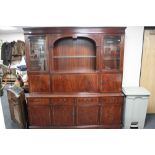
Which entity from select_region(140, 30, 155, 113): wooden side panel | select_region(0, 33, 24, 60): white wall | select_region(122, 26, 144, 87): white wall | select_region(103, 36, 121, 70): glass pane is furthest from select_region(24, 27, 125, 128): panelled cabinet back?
select_region(0, 33, 24, 60): white wall

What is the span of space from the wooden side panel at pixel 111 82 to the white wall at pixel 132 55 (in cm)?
41

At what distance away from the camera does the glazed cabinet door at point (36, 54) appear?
256 centimetres

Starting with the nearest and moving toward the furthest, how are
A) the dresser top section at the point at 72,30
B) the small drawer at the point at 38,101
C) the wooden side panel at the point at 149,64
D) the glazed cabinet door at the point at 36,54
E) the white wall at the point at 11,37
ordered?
the dresser top section at the point at 72,30 < the glazed cabinet door at the point at 36,54 < the small drawer at the point at 38,101 < the wooden side panel at the point at 149,64 < the white wall at the point at 11,37

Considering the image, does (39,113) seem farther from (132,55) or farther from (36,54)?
(132,55)

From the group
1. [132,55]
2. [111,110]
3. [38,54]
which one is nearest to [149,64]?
[132,55]

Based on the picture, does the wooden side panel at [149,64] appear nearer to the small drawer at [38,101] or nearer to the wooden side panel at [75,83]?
the wooden side panel at [75,83]

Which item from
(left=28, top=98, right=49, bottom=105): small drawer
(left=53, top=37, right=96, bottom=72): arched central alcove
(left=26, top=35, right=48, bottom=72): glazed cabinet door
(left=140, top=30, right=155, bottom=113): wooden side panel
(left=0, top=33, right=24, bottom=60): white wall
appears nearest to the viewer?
(left=26, top=35, right=48, bottom=72): glazed cabinet door

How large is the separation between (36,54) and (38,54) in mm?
36

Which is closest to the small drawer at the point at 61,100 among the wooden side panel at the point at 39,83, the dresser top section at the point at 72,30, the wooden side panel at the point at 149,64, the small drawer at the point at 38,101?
the small drawer at the point at 38,101

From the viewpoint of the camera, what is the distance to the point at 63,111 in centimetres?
275

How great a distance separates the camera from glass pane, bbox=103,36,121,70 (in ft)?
8.48

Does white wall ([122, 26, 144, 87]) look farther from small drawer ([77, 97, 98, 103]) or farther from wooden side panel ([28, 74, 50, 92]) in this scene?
wooden side panel ([28, 74, 50, 92])
